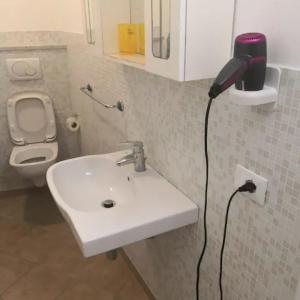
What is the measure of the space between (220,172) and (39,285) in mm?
1442

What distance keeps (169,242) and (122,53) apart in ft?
2.87

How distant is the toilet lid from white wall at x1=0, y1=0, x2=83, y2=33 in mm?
541

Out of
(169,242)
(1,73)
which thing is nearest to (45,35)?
(1,73)

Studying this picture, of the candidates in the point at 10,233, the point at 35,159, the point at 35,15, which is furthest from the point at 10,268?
the point at 35,15

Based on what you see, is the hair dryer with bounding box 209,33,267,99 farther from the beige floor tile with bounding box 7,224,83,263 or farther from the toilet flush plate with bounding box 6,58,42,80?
the toilet flush plate with bounding box 6,58,42,80

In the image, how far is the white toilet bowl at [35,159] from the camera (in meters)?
2.37

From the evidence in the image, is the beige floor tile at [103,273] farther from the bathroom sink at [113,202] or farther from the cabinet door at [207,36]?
the cabinet door at [207,36]

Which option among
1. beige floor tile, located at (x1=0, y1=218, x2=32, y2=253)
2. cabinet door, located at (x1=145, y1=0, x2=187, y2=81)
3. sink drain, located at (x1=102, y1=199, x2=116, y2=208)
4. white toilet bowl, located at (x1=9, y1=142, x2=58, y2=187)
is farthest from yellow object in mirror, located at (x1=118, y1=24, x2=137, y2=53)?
beige floor tile, located at (x1=0, y1=218, x2=32, y2=253)

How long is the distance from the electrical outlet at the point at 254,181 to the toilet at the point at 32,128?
74.0 inches

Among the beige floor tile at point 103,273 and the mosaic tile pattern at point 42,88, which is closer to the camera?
the beige floor tile at point 103,273

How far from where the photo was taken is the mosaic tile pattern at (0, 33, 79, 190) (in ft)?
8.51

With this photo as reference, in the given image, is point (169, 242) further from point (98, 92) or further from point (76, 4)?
point (76, 4)

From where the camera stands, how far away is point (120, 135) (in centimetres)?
183

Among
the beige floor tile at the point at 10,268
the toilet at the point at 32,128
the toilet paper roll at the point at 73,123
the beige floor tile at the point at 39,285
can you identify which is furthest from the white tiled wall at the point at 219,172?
the toilet at the point at 32,128
